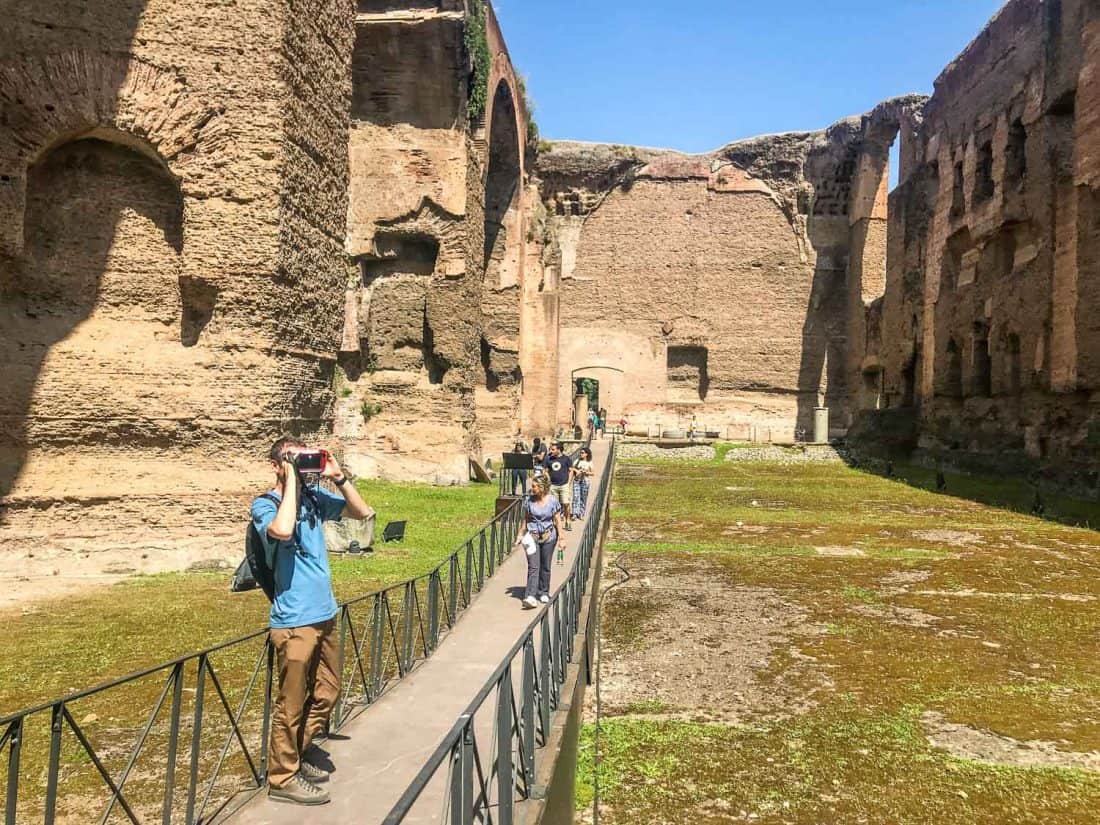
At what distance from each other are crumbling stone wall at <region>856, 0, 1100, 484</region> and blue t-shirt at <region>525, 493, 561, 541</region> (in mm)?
13308

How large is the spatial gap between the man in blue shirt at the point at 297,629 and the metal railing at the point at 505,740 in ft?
1.76

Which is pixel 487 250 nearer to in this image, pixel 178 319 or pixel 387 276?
pixel 387 276

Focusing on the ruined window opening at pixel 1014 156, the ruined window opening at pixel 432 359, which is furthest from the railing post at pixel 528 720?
the ruined window opening at pixel 1014 156

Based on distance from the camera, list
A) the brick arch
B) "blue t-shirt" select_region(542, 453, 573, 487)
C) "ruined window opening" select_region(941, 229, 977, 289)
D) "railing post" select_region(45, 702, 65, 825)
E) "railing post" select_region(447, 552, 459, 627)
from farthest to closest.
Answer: "ruined window opening" select_region(941, 229, 977, 289) → "blue t-shirt" select_region(542, 453, 573, 487) → the brick arch → "railing post" select_region(447, 552, 459, 627) → "railing post" select_region(45, 702, 65, 825)

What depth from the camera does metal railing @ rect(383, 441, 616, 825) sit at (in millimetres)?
Result: 2365

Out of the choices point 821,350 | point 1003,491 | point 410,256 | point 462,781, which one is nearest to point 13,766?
point 462,781

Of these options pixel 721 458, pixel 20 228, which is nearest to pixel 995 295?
pixel 721 458

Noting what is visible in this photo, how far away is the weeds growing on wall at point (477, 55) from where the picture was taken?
647 inches

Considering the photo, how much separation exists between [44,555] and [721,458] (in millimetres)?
20151

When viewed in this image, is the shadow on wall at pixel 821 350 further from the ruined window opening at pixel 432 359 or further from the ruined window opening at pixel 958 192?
the ruined window opening at pixel 432 359

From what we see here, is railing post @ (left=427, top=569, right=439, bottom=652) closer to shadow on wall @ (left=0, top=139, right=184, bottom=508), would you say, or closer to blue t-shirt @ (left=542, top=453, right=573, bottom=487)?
shadow on wall @ (left=0, top=139, right=184, bottom=508)

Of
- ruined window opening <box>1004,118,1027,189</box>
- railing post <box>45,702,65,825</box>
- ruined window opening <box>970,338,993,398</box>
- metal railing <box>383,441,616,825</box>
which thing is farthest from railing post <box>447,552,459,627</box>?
ruined window opening <box>1004,118,1027,189</box>

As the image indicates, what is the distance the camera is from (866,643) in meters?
6.39

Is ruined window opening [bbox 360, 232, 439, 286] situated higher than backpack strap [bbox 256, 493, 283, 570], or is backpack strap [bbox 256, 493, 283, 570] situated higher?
ruined window opening [bbox 360, 232, 439, 286]
